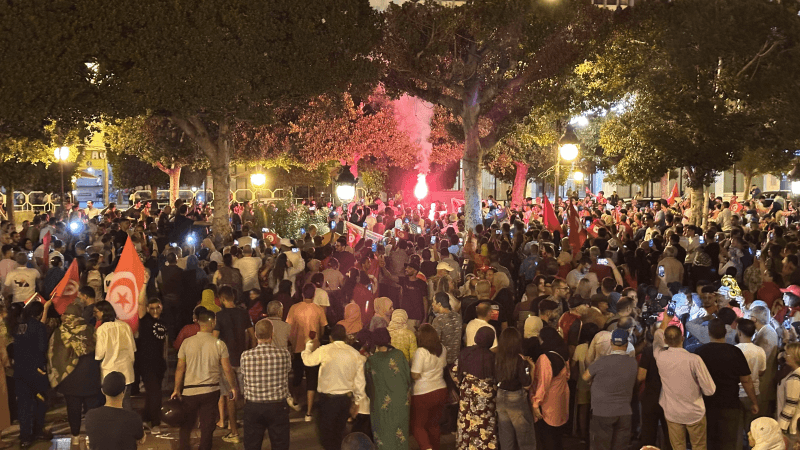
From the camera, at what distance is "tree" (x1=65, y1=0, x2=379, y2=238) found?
60.4ft

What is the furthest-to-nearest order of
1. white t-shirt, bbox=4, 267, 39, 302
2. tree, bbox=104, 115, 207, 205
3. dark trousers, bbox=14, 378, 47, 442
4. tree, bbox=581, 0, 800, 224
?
tree, bbox=104, 115, 207, 205 → tree, bbox=581, 0, 800, 224 → white t-shirt, bbox=4, 267, 39, 302 → dark trousers, bbox=14, 378, 47, 442

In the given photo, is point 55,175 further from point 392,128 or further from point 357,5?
point 357,5

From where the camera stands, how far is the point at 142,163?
57469 mm

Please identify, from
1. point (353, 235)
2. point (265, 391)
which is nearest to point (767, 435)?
point (265, 391)

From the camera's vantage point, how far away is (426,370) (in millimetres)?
8328

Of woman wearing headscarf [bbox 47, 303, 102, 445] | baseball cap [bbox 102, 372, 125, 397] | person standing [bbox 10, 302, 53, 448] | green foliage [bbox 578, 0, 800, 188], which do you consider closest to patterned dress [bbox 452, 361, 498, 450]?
baseball cap [bbox 102, 372, 125, 397]

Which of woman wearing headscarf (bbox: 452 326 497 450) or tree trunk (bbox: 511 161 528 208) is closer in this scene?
woman wearing headscarf (bbox: 452 326 497 450)

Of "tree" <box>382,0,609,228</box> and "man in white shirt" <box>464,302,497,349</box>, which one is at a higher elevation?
"tree" <box>382,0,609,228</box>

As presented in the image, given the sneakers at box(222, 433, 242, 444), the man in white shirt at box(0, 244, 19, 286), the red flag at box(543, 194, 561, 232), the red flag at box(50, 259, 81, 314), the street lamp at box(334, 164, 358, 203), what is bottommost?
the sneakers at box(222, 433, 242, 444)

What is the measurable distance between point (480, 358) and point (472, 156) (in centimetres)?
1521

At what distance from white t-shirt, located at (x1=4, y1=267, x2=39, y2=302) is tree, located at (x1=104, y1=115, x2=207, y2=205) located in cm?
1039

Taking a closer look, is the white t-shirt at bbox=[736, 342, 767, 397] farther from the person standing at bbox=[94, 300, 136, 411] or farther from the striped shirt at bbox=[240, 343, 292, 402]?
the person standing at bbox=[94, 300, 136, 411]

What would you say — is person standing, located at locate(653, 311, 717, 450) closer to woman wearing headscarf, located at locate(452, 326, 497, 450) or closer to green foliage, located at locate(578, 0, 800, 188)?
woman wearing headscarf, located at locate(452, 326, 497, 450)

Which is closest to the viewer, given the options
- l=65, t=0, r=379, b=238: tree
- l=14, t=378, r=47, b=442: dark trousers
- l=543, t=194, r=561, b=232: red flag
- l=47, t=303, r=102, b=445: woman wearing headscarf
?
l=47, t=303, r=102, b=445: woman wearing headscarf
